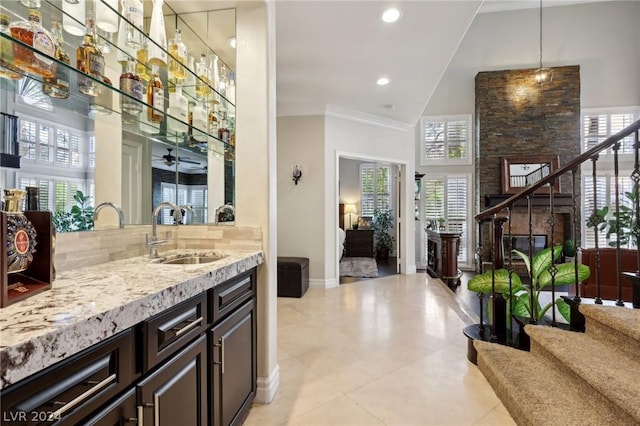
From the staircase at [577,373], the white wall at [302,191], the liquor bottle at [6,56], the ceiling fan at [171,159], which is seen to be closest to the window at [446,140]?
the white wall at [302,191]

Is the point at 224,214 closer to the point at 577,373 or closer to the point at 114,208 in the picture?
the point at 114,208

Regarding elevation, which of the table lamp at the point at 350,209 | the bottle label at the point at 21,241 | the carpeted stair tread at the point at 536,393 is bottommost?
the carpeted stair tread at the point at 536,393

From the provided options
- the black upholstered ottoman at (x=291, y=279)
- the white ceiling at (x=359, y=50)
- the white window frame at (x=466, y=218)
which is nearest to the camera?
the white ceiling at (x=359, y=50)

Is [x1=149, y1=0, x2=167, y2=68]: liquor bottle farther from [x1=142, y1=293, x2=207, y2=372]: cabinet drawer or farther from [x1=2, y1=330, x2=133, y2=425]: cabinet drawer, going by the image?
[x1=2, y1=330, x2=133, y2=425]: cabinet drawer

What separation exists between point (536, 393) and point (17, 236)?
2.42m

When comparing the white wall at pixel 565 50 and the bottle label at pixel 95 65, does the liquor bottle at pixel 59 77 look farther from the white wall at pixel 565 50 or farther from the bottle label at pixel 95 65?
the white wall at pixel 565 50

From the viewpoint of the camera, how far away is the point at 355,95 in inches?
179

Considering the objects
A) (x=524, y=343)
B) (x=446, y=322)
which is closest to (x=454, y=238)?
(x=446, y=322)

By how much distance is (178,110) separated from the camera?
2215 mm

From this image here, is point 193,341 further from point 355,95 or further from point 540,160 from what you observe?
point 540,160

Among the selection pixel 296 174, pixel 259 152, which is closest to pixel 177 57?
pixel 259 152

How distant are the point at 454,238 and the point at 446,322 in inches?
112

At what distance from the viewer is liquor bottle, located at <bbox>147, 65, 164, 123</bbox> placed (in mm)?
1923

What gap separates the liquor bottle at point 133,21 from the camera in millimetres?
1796
